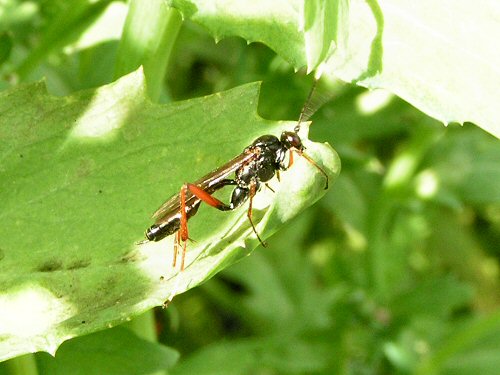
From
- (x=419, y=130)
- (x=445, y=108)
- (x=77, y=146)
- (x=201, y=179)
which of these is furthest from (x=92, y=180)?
(x=419, y=130)

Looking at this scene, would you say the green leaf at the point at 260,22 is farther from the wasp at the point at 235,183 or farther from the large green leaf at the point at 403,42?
the wasp at the point at 235,183

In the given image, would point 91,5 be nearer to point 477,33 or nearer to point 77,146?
point 77,146

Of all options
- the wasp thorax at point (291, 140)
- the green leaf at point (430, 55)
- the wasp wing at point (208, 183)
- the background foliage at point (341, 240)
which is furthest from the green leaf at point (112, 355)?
the green leaf at point (430, 55)

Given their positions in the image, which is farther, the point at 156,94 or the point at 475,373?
the point at 475,373

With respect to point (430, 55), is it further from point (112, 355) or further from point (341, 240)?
point (341, 240)

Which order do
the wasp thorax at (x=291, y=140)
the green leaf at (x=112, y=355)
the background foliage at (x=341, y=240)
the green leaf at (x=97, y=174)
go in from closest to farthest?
the green leaf at (x=97, y=174), the green leaf at (x=112, y=355), the wasp thorax at (x=291, y=140), the background foliage at (x=341, y=240)

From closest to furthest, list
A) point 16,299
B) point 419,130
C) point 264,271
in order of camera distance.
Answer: point 16,299
point 419,130
point 264,271
